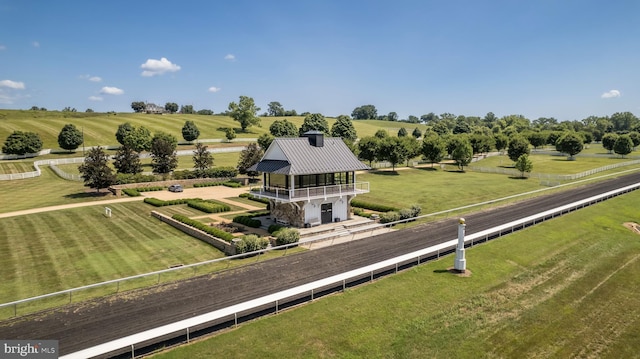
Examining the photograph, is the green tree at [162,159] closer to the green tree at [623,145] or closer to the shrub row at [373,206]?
the shrub row at [373,206]

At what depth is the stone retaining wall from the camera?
102 feet

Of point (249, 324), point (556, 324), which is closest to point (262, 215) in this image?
point (249, 324)

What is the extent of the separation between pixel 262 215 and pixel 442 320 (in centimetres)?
2684

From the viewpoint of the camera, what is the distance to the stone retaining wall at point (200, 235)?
102 ft

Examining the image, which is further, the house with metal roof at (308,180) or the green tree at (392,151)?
the green tree at (392,151)

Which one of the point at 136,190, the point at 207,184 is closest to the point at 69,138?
the point at 136,190

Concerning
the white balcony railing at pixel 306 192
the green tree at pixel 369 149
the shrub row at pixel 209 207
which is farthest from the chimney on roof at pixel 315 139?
the green tree at pixel 369 149

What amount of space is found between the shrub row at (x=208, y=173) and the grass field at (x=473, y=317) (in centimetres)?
5132

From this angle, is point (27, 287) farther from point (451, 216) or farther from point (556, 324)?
point (451, 216)

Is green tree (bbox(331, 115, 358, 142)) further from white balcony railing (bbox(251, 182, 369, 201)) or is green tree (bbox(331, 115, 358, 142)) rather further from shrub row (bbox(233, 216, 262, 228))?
shrub row (bbox(233, 216, 262, 228))

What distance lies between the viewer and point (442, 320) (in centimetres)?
2020

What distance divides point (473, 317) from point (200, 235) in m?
24.7

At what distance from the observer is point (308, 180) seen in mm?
38156

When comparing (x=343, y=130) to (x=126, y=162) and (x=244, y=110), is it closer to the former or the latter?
(x=244, y=110)
